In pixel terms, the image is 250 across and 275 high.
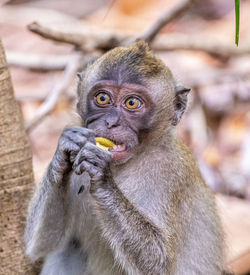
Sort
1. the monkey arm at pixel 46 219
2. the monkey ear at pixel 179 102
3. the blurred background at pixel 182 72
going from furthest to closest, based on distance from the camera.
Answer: the blurred background at pixel 182 72 < the monkey ear at pixel 179 102 < the monkey arm at pixel 46 219

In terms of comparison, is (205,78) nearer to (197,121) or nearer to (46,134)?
(197,121)

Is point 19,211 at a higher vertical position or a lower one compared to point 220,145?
higher

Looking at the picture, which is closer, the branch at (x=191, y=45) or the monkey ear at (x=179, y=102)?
the monkey ear at (x=179, y=102)

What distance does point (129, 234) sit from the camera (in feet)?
16.0

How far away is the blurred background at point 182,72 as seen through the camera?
823 centimetres

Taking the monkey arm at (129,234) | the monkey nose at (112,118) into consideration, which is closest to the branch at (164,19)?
the monkey nose at (112,118)

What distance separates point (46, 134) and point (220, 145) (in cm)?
294

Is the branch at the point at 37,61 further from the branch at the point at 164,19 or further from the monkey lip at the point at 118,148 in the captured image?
the monkey lip at the point at 118,148

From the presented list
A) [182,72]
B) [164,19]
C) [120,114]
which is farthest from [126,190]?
[182,72]

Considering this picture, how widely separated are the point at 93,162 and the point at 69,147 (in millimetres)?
234

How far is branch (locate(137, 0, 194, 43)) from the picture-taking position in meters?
7.95

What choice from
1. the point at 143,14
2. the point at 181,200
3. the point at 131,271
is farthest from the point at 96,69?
the point at 143,14

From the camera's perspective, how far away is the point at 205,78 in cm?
1183

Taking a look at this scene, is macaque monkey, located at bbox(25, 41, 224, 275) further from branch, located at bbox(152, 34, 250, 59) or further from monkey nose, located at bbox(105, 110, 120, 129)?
branch, located at bbox(152, 34, 250, 59)
